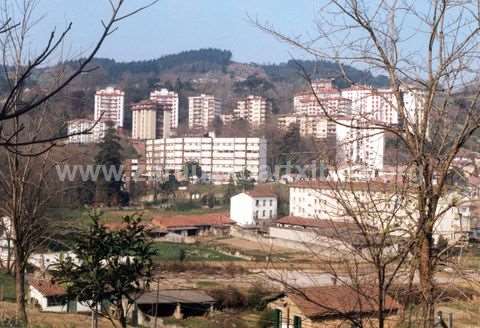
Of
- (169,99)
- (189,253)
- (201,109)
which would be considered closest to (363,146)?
(189,253)

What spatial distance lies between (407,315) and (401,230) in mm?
253

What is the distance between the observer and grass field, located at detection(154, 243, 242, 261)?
1703 centimetres

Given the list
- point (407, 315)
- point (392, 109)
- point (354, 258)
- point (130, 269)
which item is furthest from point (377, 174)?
point (130, 269)

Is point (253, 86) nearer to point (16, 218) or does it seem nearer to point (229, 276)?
point (229, 276)

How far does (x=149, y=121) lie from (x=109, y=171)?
25.2 metres

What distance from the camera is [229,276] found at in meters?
14.4

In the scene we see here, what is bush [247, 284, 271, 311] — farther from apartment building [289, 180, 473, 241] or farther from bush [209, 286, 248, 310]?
apartment building [289, 180, 473, 241]

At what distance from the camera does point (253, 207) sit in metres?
25.2

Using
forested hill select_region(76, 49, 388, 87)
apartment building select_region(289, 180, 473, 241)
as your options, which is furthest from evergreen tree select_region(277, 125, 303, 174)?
forested hill select_region(76, 49, 388, 87)

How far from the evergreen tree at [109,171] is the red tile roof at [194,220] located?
221 centimetres

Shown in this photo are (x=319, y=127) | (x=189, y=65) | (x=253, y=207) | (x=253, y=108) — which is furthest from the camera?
(x=189, y=65)

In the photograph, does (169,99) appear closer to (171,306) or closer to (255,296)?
(171,306)

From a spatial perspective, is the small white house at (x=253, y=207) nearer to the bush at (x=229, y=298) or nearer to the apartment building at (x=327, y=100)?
the bush at (x=229, y=298)

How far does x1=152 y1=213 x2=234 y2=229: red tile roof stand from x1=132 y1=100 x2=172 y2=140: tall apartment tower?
23.4 meters
